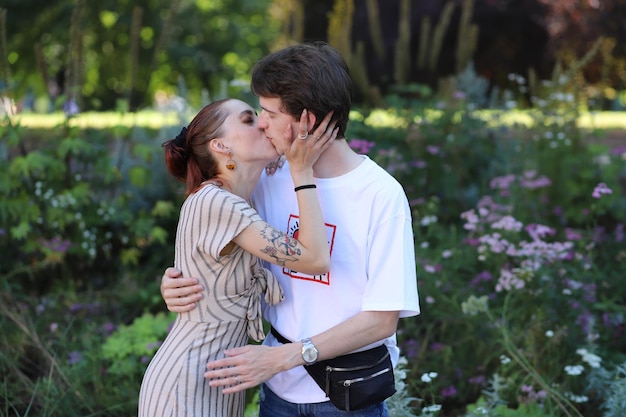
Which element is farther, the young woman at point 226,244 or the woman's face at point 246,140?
the woman's face at point 246,140

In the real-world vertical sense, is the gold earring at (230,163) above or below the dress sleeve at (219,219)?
above

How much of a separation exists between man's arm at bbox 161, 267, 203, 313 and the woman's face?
0.38 metres

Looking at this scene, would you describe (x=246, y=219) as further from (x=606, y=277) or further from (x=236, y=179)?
(x=606, y=277)

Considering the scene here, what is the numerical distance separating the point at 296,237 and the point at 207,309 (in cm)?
33

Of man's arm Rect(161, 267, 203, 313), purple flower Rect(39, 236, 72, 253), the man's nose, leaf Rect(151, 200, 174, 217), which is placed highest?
the man's nose

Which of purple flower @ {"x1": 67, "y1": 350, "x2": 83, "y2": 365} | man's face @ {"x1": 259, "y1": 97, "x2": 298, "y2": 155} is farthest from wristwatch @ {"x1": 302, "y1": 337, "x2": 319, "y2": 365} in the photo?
purple flower @ {"x1": 67, "y1": 350, "x2": 83, "y2": 365}

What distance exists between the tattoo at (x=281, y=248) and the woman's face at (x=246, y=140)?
0.26 metres

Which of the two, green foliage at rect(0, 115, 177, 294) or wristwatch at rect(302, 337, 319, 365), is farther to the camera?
green foliage at rect(0, 115, 177, 294)

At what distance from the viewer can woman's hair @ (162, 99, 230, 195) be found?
2.27 meters

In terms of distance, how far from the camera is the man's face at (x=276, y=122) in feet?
6.92

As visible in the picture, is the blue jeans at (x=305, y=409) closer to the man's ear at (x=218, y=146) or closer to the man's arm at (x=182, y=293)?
the man's arm at (x=182, y=293)

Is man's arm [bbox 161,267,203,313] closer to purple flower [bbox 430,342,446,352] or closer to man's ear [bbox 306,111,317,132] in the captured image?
man's ear [bbox 306,111,317,132]

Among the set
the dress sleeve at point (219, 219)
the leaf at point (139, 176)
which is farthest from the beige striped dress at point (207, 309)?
the leaf at point (139, 176)

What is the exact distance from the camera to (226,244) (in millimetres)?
2100
